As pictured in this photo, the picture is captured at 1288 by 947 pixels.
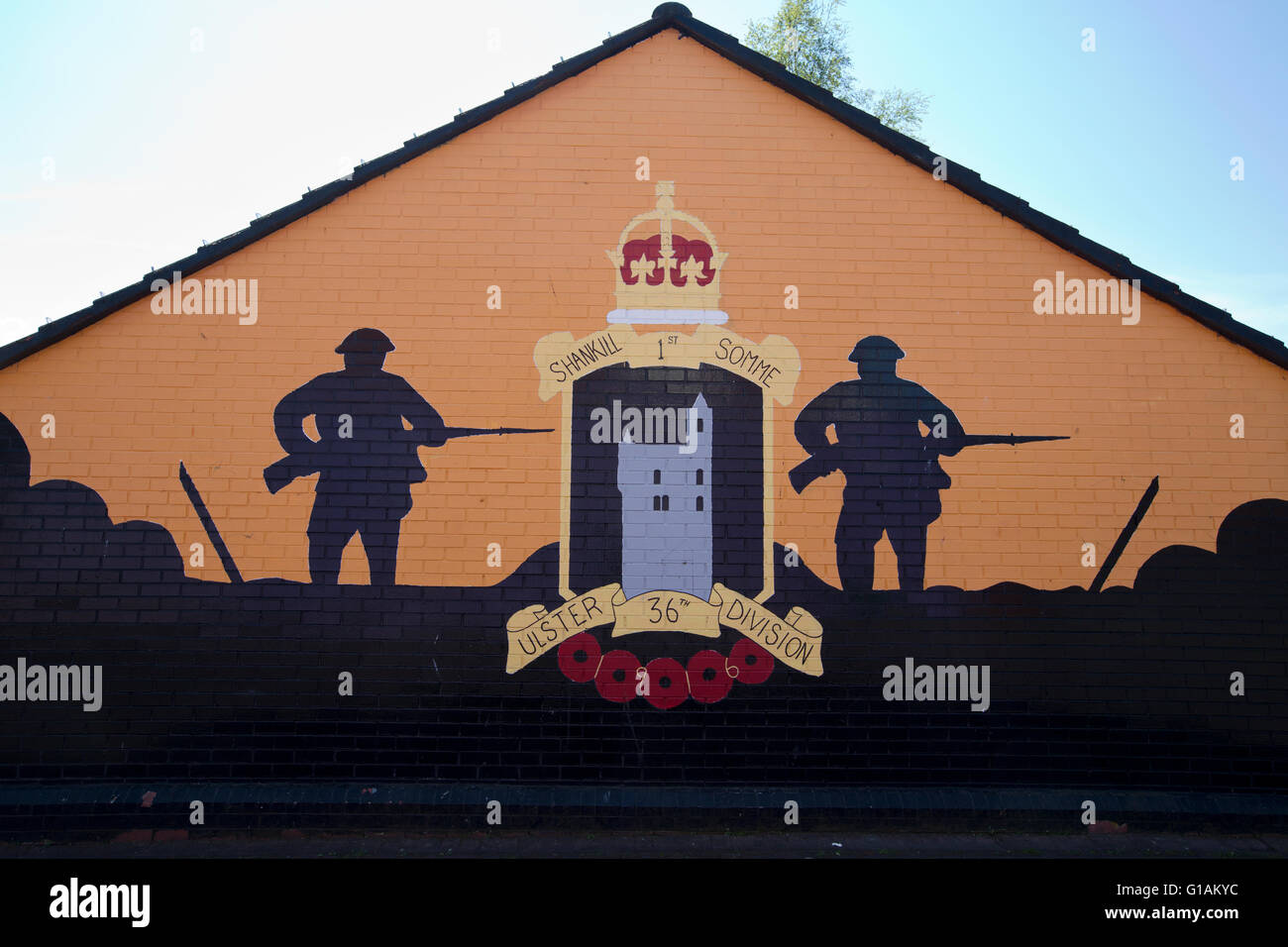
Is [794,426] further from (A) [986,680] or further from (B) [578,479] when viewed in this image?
(A) [986,680]

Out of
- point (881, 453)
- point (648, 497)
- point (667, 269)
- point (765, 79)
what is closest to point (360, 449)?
point (648, 497)

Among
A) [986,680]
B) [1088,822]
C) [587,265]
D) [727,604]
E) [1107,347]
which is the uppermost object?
[587,265]

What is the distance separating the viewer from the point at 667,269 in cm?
645

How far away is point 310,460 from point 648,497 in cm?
254

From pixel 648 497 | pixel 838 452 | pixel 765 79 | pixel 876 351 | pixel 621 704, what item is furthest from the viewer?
pixel 765 79

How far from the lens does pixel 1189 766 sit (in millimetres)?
6047

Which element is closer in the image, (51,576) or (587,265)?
(51,576)

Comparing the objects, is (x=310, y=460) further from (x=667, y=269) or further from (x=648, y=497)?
(x=667, y=269)

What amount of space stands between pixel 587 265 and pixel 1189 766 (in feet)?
19.1

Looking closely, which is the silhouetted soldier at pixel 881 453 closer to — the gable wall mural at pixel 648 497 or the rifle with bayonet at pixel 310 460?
the gable wall mural at pixel 648 497

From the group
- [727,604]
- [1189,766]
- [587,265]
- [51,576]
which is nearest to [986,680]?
[1189,766]

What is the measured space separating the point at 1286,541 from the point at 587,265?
5.70 m

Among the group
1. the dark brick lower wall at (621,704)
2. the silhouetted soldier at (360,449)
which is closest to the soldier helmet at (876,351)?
the dark brick lower wall at (621,704)

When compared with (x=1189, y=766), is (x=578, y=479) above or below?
above
